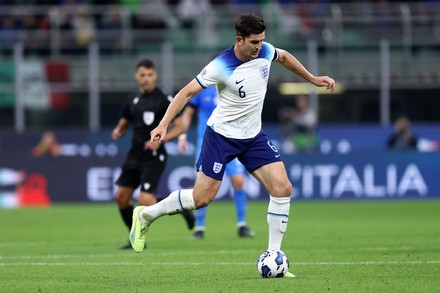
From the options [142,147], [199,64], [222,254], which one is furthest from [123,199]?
[199,64]

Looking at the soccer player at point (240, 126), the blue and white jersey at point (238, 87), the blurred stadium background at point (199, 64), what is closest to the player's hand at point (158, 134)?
the soccer player at point (240, 126)

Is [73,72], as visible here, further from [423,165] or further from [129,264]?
[129,264]

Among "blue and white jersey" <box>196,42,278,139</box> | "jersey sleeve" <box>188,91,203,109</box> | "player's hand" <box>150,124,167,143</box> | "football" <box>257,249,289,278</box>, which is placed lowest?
"football" <box>257,249,289,278</box>

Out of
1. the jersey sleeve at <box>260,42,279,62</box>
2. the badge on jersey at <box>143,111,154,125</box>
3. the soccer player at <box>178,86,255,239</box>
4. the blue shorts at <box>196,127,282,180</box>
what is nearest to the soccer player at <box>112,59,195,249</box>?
the badge on jersey at <box>143,111,154,125</box>

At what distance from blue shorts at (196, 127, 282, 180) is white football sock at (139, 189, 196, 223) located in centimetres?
31

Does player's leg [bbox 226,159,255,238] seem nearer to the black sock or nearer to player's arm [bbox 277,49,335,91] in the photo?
the black sock

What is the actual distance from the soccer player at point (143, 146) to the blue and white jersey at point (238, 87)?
3705 mm

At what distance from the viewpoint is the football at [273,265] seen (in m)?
9.68

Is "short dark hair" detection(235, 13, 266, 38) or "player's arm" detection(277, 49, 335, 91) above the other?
"short dark hair" detection(235, 13, 266, 38)

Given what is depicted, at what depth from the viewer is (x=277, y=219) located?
9.95 m

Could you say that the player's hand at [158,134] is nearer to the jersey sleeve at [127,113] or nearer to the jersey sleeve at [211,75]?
the jersey sleeve at [211,75]

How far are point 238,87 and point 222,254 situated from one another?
333 cm

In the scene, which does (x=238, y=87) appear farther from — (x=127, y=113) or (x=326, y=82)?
(x=127, y=113)

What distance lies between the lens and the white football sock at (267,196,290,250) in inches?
391
